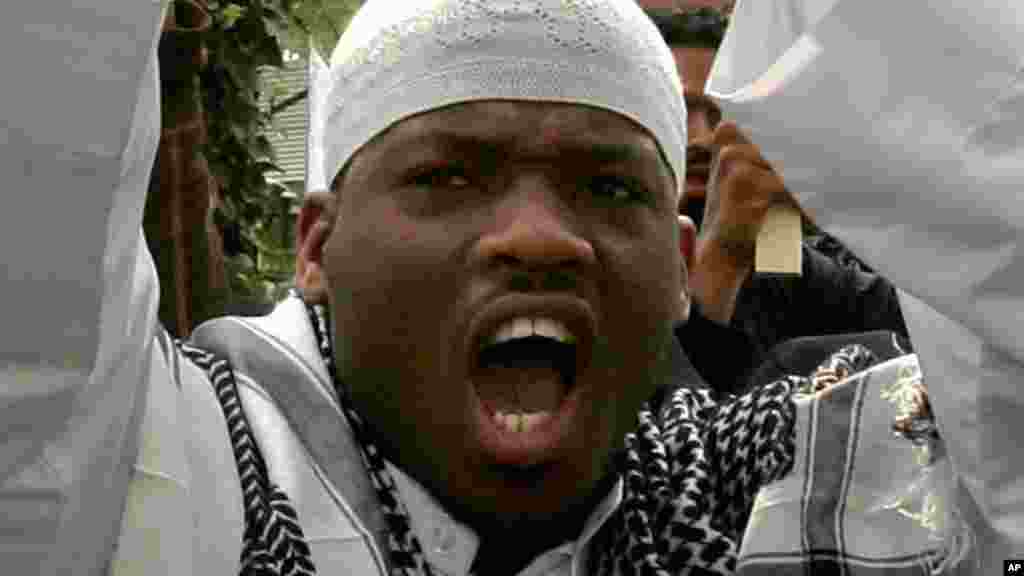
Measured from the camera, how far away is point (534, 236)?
2.24m

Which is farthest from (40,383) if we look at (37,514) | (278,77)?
(278,77)

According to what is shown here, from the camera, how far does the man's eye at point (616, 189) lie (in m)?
2.35

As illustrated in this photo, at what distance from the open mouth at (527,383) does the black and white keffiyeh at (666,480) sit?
14cm

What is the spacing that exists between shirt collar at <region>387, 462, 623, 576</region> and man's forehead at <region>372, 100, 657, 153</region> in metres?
0.35

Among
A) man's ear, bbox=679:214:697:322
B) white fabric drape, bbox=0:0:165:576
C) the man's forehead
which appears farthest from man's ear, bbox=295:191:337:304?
white fabric drape, bbox=0:0:165:576

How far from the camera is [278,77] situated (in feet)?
18.9

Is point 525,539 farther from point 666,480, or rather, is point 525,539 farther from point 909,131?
point 909,131

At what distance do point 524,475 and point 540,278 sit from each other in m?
0.20

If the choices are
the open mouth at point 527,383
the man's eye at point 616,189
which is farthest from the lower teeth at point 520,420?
the man's eye at point 616,189

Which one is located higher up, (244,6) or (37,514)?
(37,514)

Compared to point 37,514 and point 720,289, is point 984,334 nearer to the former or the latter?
point 37,514

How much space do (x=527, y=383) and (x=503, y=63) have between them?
1.07 ft

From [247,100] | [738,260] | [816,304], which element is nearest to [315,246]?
[738,260]

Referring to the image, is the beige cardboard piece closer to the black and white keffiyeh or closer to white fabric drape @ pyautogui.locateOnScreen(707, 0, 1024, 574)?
the black and white keffiyeh
